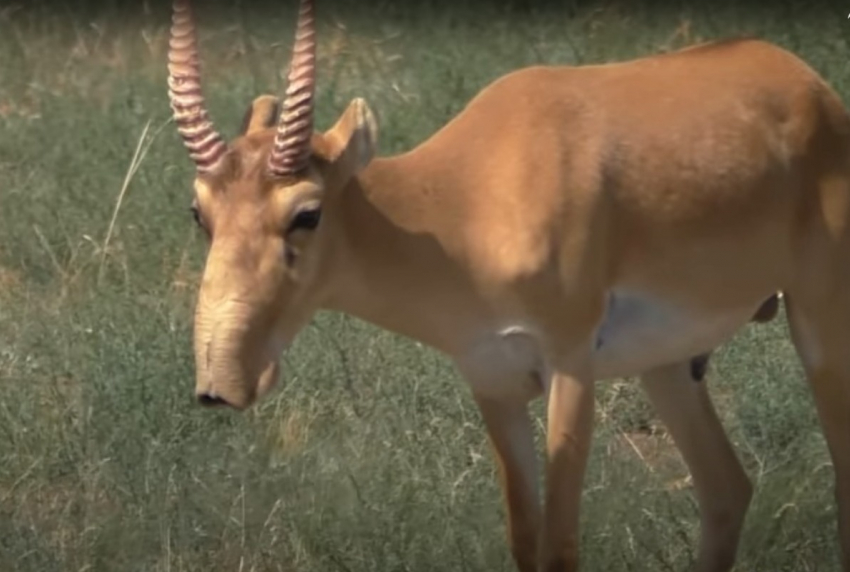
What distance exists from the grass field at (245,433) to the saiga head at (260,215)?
1.33 metres

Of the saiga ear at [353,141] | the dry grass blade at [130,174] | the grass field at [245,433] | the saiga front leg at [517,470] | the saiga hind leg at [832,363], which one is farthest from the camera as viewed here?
the dry grass blade at [130,174]

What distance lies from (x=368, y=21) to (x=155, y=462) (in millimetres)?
7216

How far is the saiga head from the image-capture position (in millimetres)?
6227

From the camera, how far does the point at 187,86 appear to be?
256 inches

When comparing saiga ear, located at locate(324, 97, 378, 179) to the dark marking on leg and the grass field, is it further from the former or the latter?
the dark marking on leg

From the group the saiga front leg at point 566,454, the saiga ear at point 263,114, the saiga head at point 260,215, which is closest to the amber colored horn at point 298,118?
the saiga head at point 260,215

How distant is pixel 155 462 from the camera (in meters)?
7.99

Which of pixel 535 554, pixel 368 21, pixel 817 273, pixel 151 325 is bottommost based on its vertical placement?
pixel 368 21

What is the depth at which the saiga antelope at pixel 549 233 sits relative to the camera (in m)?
6.34

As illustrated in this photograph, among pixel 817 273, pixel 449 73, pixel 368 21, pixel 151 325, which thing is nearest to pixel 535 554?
pixel 817 273

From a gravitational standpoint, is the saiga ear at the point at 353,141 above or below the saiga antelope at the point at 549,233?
above

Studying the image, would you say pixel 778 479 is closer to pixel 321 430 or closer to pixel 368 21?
pixel 321 430

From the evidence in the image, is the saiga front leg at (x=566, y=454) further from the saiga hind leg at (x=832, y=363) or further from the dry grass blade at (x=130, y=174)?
the dry grass blade at (x=130, y=174)

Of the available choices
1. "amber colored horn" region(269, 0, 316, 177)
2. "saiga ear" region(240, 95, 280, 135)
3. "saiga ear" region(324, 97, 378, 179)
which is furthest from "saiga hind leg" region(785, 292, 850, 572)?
"amber colored horn" region(269, 0, 316, 177)
